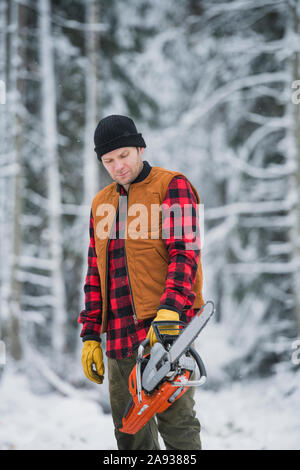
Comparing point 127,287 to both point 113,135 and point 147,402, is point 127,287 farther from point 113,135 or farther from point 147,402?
point 113,135

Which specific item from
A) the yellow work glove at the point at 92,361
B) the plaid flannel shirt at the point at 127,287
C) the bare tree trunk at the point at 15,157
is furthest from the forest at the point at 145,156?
the plaid flannel shirt at the point at 127,287

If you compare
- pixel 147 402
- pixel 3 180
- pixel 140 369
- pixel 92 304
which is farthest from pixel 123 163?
pixel 3 180

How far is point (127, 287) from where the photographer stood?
1.88 metres

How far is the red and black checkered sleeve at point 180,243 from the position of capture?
162cm

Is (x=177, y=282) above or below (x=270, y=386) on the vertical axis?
above

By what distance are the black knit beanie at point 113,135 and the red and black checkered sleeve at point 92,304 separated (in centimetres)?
42

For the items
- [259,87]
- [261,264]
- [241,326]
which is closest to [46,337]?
[241,326]

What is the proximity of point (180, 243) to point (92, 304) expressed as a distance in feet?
2.19

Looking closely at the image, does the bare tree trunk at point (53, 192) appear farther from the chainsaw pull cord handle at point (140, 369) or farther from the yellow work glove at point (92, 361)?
the chainsaw pull cord handle at point (140, 369)

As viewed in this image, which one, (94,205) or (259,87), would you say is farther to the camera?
(259,87)

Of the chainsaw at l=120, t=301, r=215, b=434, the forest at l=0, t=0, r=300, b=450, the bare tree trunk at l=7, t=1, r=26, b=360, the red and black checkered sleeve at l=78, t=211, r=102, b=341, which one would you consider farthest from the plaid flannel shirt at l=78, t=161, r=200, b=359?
the bare tree trunk at l=7, t=1, r=26, b=360
